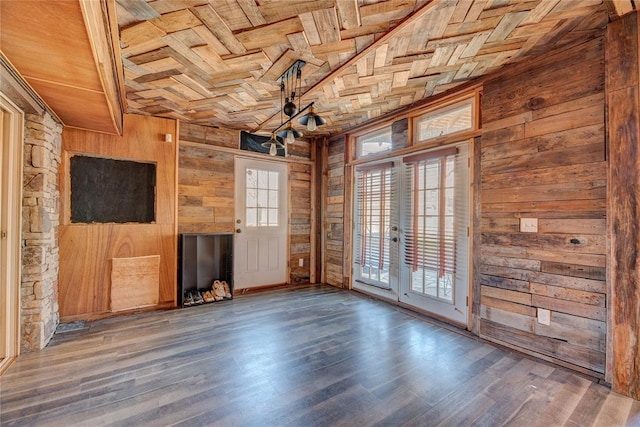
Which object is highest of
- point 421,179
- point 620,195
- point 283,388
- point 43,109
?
point 43,109

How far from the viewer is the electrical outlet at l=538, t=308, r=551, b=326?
240 cm

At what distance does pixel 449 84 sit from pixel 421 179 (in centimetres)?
110

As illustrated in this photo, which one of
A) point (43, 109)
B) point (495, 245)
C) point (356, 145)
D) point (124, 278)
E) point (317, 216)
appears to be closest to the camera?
point (43, 109)

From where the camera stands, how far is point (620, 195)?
201cm

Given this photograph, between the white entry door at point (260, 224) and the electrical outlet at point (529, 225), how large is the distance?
337cm

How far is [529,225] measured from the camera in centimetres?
252

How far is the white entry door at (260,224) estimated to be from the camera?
4.40 m

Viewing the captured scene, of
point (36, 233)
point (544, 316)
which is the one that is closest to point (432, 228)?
point (544, 316)

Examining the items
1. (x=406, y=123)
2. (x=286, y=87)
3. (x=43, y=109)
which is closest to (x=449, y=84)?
(x=406, y=123)

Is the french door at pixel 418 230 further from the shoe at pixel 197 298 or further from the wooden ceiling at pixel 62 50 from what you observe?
the wooden ceiling at pixel 62 50

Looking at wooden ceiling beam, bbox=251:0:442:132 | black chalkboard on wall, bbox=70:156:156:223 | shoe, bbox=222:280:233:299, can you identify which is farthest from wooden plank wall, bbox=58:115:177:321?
wooden ceiling beam, bbox=251:0:442:132

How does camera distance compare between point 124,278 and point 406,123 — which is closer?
point 124,278

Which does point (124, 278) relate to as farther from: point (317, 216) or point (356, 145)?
point (356, 145)

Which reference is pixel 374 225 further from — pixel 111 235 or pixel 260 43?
pixel 111 235
